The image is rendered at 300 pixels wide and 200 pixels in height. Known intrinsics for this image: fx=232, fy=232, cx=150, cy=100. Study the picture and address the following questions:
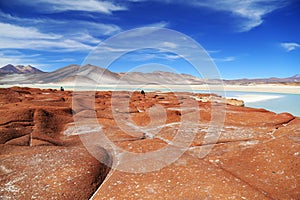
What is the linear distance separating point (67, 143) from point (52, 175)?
3478mm

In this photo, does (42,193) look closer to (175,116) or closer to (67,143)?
(67,143)

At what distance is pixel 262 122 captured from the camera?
469 inches

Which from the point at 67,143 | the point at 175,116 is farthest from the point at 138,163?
the point at 175,116

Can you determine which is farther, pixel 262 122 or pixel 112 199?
pixel 262 122

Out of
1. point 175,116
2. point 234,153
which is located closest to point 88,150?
point 234,153

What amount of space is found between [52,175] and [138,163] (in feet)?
7.74

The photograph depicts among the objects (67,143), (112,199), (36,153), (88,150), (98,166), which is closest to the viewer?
(112,199)

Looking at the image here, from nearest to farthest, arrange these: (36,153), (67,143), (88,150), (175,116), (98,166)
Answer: (98,166) < (36,153) < (88,150) < (67,143) < (175,116)

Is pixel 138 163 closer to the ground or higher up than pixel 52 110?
closer to the ground

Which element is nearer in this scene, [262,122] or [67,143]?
[67,143]

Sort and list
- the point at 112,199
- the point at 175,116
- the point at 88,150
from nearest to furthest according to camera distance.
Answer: the point at 112,199, the point at 88,150, the point at 175,116

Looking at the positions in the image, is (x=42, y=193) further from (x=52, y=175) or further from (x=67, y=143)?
(x=67, y=143)

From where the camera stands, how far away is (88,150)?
751 centimetres

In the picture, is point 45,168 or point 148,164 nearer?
point 45,168
